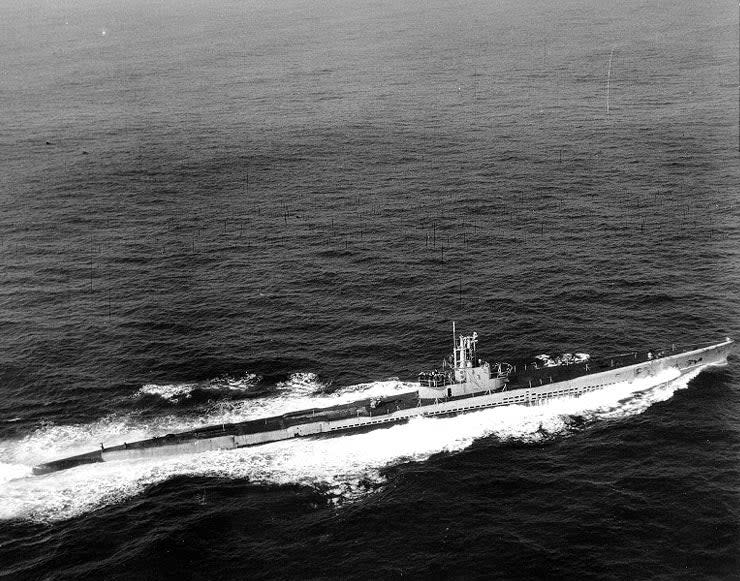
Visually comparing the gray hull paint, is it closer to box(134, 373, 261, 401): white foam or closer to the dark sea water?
the dark sea water

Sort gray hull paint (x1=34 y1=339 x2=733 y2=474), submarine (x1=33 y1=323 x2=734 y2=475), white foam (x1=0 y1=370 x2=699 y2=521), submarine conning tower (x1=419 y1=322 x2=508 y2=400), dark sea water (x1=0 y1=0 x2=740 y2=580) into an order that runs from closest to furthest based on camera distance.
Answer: dark sea water (x1=0 y1=0 x2=740 y2=580) < white foam (x1=0 y1=370 x2=699 y2=521) < gray hull paint (x1=34 y1=339 x2=733 y2=474) < submarine (x1=33 y1=323 x2=734 y2=475) < submarine conning tower (x1=419 y1=322 x2=508 y2=400)

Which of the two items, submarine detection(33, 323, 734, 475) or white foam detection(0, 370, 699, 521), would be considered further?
submarine detection(33, 323, 734, 475)

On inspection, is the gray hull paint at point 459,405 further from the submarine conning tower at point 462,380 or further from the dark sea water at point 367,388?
the submarine conning tower at point 462,380

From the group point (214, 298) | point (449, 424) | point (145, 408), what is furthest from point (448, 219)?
point (145, 408)

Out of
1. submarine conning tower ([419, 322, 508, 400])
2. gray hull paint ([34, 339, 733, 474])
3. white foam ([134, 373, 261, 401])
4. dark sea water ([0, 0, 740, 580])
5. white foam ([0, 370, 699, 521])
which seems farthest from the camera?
white foam ([134, 373, 261, 401])

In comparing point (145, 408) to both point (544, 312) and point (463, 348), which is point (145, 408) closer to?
point (463, 348)

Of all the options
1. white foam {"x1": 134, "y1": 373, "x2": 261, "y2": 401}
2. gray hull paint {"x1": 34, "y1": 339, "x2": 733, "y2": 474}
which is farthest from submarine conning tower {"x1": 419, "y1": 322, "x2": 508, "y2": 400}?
white foam {"x1": 134, "y1": 373, "x2": 261, "y2": 401}
